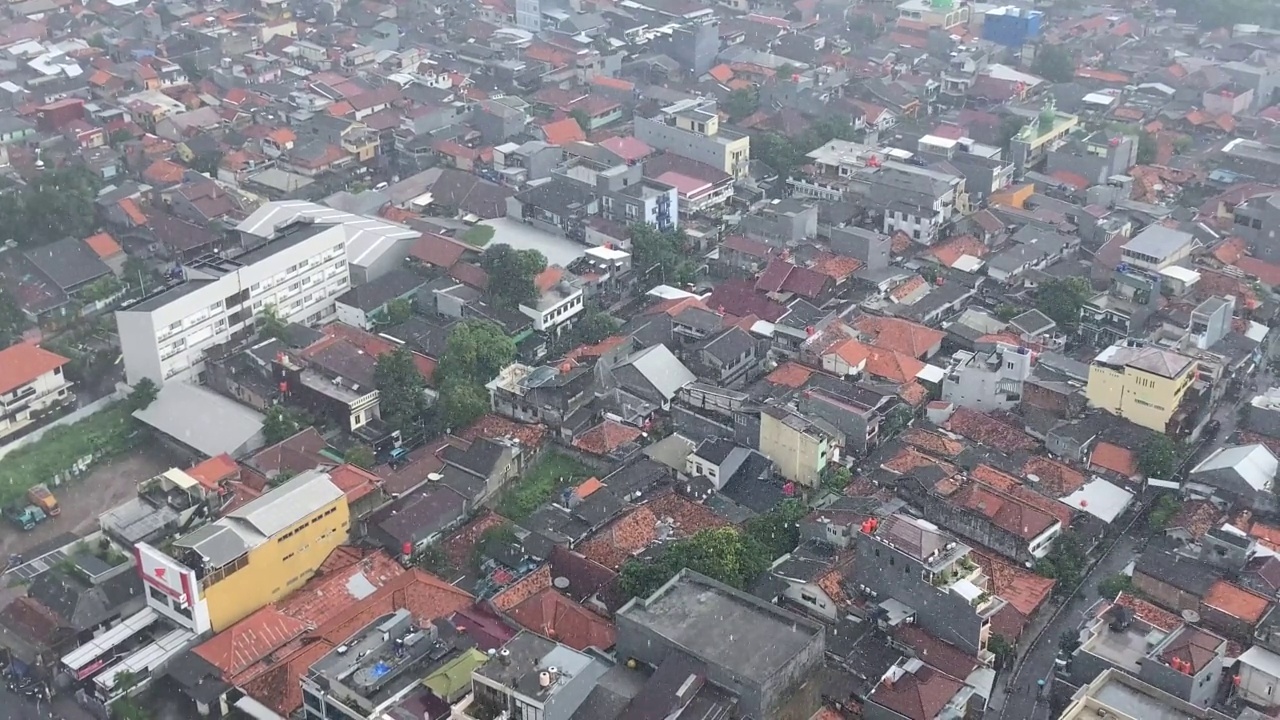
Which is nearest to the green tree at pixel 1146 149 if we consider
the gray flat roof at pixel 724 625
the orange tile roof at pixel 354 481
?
the gray flat roof at pixel 724 625

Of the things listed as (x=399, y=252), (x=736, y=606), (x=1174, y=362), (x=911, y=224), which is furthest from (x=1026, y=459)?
(x=399, y=252)

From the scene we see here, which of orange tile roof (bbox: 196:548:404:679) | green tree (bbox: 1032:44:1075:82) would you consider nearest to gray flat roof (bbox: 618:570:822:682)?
orange tile roof (bbox: 196:548:404:679)

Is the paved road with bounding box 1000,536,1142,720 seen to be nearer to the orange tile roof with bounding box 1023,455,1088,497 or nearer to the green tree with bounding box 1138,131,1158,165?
the orange tile roof with bounding box 1023,455,1088,497

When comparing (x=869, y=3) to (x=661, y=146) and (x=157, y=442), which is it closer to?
(x=661, y=146)

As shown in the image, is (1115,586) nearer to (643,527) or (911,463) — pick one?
(911,463)

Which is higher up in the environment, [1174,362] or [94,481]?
[1174,362]

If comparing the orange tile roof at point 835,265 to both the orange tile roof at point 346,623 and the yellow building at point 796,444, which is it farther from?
the orange tile roof at point 346,623
